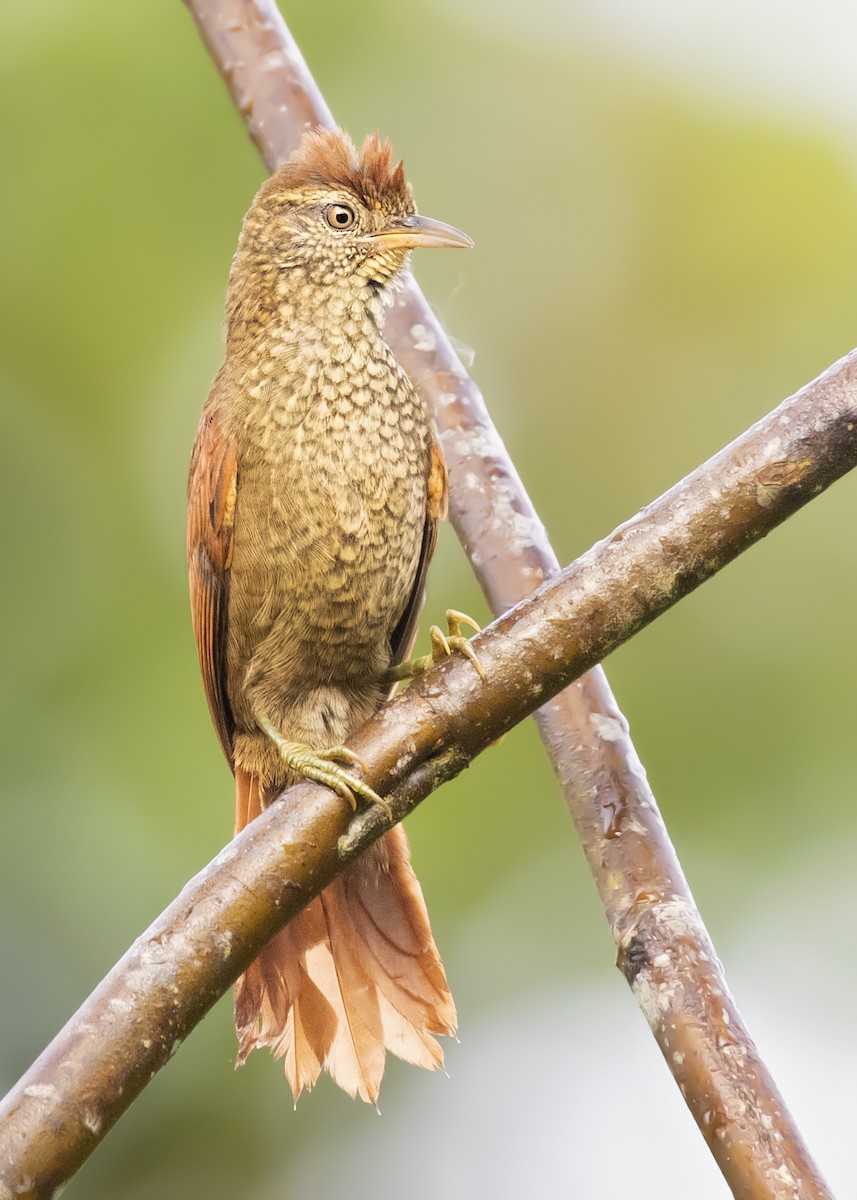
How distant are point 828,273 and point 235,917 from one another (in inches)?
166

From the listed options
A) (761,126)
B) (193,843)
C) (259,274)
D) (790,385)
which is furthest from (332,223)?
(761,126)

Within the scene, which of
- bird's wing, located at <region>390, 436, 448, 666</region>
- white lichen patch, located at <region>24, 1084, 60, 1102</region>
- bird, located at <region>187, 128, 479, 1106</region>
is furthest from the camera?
bird's wing, located at <region>390, 436, 448, 666</region>

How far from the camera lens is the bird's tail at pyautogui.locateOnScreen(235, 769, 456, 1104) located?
286 cm

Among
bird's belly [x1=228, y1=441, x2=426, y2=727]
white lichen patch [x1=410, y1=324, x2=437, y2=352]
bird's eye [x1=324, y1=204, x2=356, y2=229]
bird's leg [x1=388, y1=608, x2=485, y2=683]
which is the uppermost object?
bird's eye [x1=324, y1=204, x2=356, y2=229]

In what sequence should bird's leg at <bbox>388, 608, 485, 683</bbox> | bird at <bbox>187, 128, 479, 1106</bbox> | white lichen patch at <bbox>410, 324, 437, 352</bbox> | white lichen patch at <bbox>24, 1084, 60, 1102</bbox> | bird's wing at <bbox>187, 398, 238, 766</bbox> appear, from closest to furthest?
white lichen patch at <bbox>24, 1084, 60, 1102</bbox>, bird's leg at <bbox>388, 608, 485, 683</bbox>, bird at <bbox>187, 128, 479, 1106</bbox>, bird's wing at <bbox>187, 398, 238, 766</bbox>, white lichen patch at <bbox>410, 324, 437, 352</bbox>

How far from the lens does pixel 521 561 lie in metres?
3.00

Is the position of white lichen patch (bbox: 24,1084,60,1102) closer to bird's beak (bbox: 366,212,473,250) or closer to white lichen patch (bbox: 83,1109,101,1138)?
white lichen patch (bbox: 83,1109,101,1138)

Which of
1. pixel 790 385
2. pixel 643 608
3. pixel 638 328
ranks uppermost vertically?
pixel 638 328

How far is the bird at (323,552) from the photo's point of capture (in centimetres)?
293

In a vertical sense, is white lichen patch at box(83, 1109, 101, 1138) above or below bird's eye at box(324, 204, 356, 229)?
below

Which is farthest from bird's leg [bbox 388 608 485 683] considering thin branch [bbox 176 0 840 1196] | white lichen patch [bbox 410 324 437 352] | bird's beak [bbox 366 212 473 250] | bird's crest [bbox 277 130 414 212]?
bird's crest [bbox 277 130 414 212]

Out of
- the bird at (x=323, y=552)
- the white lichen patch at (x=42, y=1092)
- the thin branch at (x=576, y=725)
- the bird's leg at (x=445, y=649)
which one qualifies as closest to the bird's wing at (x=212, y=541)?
the bird at (x=323, y=552)

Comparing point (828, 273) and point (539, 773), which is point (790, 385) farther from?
point (539, 773)

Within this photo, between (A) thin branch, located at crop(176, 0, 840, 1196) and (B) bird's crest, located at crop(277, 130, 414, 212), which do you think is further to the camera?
(B) bird's crest, located at crop(277, 130, 414, 212)
